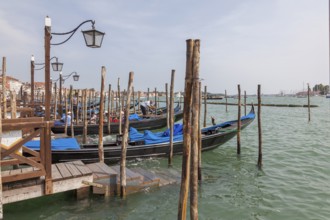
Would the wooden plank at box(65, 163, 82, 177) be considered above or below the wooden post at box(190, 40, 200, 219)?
below

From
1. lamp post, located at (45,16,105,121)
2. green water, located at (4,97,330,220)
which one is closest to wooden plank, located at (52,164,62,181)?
green water, located at (4,97,330,220)

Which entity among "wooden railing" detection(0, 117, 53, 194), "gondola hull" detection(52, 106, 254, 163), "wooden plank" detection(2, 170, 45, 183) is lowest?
"gondola hull" detection(52, 106, 254, 163)

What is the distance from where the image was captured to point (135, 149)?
25.2ft

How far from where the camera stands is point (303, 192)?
5.32 m

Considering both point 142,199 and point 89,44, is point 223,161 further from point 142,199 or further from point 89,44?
point 89,44

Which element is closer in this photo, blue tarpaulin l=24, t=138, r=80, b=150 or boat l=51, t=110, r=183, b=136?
blue tarpaulin l=24, t=138, r=80, b=150

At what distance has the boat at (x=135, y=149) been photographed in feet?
22.7

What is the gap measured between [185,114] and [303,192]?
3983mm

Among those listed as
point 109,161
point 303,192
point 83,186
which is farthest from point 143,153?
point 303,192

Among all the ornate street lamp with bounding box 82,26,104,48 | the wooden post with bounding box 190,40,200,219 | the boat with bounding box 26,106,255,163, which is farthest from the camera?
the boat with bounding box 26,106,255,163

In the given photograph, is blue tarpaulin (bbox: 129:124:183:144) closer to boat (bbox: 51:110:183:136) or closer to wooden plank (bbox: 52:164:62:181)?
wooden plank (bbox: 52:164:62:181)

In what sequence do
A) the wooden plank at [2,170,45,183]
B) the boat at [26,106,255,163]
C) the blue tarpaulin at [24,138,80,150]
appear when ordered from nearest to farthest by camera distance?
1. the wooden plank at [2,170,45,183]
2. the blue tarpaulin at [24,138,80,150]
3. the boat at [26,106,255,163]

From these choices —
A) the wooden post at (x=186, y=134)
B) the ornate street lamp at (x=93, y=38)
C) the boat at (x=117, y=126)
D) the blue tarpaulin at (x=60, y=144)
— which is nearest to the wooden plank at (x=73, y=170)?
the blue tarpaulin at (x=60, y=144)

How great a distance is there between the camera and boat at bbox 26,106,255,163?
6.92 m
